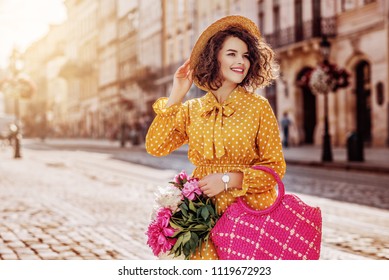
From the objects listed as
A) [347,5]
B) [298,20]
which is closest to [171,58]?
[347,5]

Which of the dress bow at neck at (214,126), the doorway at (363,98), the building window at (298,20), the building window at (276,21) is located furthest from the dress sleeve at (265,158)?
the building window at (276,21)

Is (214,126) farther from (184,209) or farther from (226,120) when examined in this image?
(184,209)

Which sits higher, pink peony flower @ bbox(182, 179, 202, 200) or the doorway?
the doorway

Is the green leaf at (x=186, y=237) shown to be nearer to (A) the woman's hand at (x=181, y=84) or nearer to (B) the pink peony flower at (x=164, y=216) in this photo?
(B) the pink peony flower at (x=164, y=216)

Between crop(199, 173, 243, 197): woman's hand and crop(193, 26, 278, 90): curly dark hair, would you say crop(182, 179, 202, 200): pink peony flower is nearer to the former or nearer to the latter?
crop(199, 173, 243, 197): woman's hand

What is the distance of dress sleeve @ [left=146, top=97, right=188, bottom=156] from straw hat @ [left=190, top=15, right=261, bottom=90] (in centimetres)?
13

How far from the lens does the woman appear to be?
2.49 m

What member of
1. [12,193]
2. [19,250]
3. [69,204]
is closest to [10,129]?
[12,193]

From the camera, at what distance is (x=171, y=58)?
35.0ft

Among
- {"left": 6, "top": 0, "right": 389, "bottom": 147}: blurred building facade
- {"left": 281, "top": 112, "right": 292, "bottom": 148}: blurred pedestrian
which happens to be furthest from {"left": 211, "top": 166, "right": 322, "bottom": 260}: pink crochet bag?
{"left": 281, "top": 112, "right": 292, "bottom": 148}: blurred pedestrian

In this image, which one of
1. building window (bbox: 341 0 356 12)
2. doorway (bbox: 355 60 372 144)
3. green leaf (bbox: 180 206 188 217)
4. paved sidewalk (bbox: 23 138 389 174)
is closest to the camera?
green leaf (bbox: 180 206 188 217)

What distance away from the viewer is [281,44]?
74.8ft

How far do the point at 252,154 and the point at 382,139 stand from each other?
16.6m

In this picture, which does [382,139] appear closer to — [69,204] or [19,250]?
[69,204]
